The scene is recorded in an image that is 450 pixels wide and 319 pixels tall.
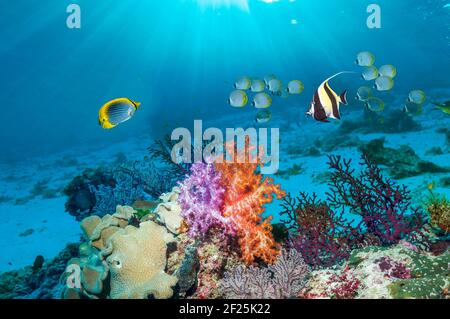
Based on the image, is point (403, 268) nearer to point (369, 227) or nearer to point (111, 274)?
point (369, 227)

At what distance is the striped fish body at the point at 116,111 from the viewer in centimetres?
400

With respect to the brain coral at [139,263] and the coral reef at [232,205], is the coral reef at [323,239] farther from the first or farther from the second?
the brain coral at [139,263]

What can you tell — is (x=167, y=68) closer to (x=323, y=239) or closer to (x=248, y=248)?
(x=323, y=239)

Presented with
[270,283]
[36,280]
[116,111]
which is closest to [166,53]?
[36,280]

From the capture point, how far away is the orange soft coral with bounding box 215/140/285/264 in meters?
3.44

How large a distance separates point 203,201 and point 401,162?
22.7 feet

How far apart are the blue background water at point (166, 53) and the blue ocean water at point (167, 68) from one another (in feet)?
0.96

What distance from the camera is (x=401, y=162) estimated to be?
26.9 feet

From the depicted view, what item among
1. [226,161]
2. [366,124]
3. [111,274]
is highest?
[366,124]

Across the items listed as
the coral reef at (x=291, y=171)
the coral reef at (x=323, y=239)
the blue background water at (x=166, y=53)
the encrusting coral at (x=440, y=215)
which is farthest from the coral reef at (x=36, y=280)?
the blue background water at (x=166, y=53)

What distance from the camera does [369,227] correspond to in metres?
3.90

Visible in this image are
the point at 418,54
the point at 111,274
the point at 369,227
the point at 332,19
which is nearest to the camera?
the point at 111,274

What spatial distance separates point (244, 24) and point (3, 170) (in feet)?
200

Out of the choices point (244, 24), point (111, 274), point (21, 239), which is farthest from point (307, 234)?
point (244, 24)
